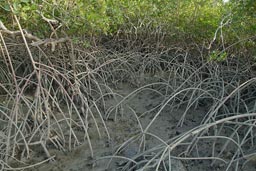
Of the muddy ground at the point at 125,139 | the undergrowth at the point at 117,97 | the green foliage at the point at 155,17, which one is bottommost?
the muddy ground at the point at 125,139

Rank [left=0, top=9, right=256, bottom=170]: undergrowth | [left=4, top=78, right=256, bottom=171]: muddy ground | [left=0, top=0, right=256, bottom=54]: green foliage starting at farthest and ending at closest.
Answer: [left=0, top=0, right=256, bottom=54]: green foliage, [left=4, top=78, right=256, bottom=171]: muddy ground, [left=0, top=9, right=256, bottom=170]: undergrowth

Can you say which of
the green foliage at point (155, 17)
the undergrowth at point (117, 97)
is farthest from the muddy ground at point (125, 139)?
→ the green foliage at point (155, 17)

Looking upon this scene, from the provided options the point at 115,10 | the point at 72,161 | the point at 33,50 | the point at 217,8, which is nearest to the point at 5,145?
the point at 72,161

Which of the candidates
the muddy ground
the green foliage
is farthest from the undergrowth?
the green foliage

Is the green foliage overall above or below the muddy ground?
above

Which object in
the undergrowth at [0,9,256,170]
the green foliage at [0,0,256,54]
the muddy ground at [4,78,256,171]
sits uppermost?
the green foliage at [0,0,256,54]

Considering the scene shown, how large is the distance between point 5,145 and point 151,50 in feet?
12.8

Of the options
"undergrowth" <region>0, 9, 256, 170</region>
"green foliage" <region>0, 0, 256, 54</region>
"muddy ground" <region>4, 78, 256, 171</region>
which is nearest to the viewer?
"undergrowth" <region>0, 9, 256, 170</region>

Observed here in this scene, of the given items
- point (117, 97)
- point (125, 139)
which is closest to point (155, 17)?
point (117, 97)

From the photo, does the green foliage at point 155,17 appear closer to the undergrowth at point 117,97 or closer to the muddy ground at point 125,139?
the undergrowth at point 117,97

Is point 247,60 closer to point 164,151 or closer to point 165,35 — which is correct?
point 165,35

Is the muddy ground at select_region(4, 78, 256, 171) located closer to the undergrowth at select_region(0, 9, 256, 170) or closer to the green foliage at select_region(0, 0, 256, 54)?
the undergrowth at select_region(0, 9, 256, 170)

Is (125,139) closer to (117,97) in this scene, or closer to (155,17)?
(117,97)

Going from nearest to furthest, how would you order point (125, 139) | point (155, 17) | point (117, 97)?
1. point (125, 139)
2. point (117, 97)
3. point (155, 17)
